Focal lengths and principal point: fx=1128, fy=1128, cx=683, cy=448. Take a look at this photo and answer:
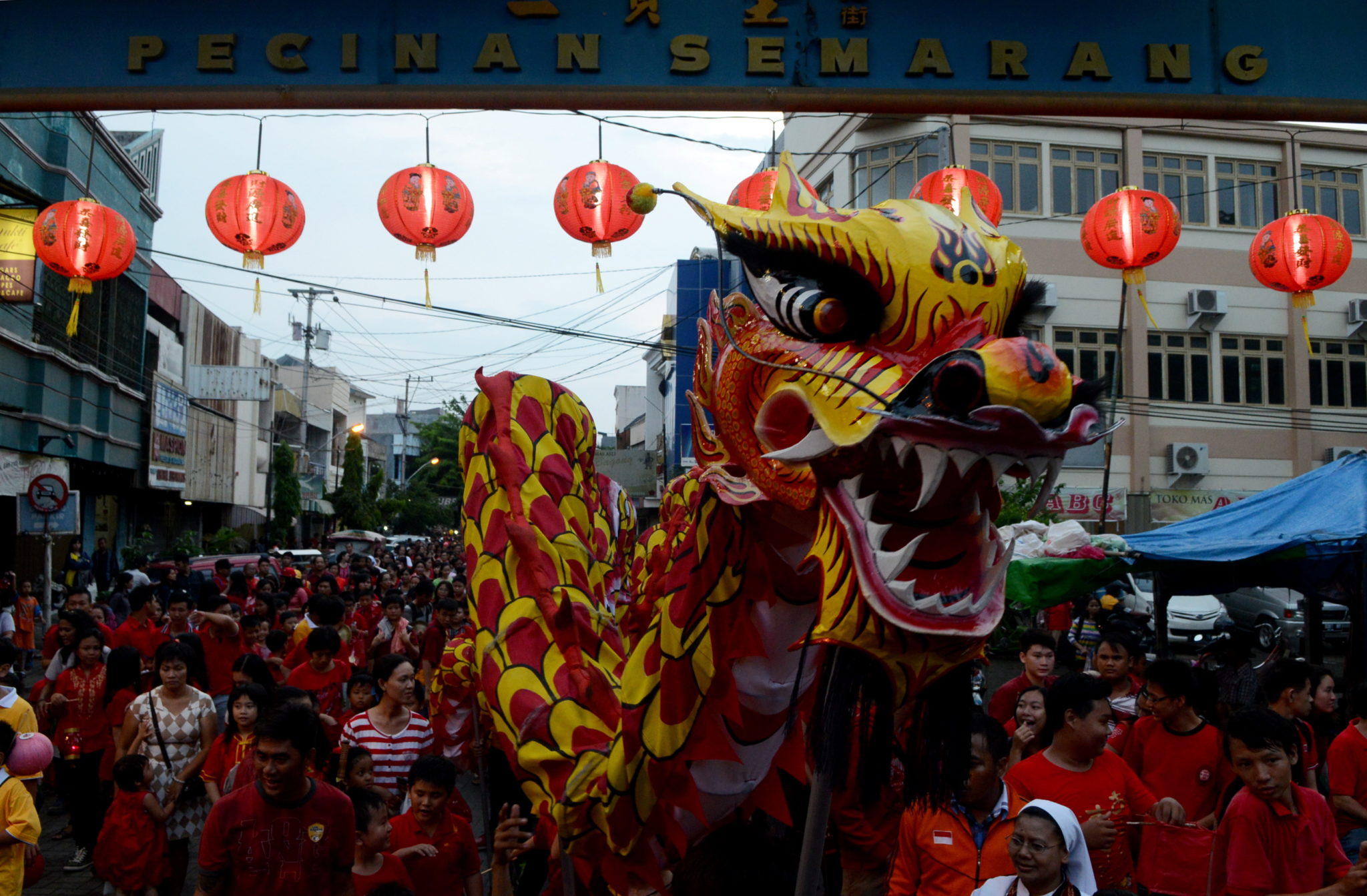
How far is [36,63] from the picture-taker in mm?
5367

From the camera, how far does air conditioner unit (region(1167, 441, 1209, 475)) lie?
2152 centimetres

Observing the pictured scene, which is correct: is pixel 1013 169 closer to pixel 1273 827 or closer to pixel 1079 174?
pixel 1079 174

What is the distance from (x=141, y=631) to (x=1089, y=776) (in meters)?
6.89

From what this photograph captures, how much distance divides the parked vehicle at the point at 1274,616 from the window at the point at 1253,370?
509cm

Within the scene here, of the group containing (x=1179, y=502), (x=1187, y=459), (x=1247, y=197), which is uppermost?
(x=1247, y=197)

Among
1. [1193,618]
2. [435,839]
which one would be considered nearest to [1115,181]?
[1193,618]

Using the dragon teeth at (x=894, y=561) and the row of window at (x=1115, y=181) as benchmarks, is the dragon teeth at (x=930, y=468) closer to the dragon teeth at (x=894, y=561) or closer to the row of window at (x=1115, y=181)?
the dragon teeth at (x=894, y=561)

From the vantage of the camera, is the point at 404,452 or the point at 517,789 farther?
the point at 404,452

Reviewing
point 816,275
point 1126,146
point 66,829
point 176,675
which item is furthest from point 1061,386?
point 1126,146

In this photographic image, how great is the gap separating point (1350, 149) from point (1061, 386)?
24045mm

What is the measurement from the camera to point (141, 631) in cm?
822

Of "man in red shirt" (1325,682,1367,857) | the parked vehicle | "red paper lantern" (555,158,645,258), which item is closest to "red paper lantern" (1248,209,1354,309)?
"red paper lantern" (555,158,645,258)

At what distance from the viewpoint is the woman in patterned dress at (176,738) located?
548 centimetres

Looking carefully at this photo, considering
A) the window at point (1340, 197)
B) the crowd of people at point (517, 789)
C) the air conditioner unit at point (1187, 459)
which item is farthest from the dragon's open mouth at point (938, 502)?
the window at point (1340, 197)
